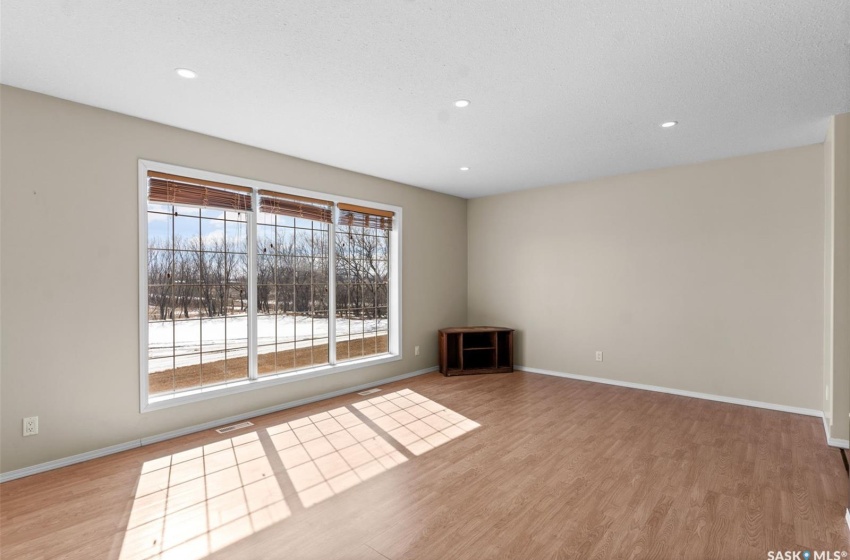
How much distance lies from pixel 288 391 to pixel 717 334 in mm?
4683

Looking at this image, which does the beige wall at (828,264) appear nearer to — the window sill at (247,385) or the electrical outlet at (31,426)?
the window sill at (247,385)

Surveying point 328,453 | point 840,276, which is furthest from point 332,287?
point 840,276

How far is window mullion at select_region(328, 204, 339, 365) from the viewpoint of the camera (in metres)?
4.68

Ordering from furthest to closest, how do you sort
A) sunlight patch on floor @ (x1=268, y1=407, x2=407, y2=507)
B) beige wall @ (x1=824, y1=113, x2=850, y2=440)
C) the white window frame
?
the white window frame, beige wall @ (x1=824, y1=113, x2=850, y2=440), sunlight patch on floor @ (x1=268, y1=407, x2=407, y2=507)

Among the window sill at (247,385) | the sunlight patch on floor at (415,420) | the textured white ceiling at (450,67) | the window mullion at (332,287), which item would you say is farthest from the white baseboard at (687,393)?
the window mullion at (332,287)

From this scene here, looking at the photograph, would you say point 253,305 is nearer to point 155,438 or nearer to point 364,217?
point 155,438

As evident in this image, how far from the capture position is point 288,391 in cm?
419

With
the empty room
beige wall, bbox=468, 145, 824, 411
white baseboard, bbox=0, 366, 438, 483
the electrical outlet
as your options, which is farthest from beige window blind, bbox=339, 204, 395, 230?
the electrical outlet

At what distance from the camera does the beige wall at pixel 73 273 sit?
2.69 meters

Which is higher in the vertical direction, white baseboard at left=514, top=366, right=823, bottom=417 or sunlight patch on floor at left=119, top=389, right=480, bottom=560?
white baseboard at left=514, top=366, right=823, bottom=417

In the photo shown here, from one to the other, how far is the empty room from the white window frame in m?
0.03

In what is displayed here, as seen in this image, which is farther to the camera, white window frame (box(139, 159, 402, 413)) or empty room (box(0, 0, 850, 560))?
white window frame (box(139, 159, 402, 413))

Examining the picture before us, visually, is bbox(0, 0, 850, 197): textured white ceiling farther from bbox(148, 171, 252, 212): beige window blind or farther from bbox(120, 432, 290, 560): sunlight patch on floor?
bbox(120, 432, 290, 560): sunlight patch on floor

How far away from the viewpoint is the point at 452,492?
2533mm
